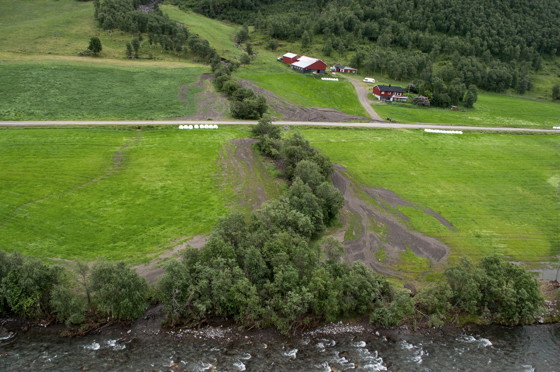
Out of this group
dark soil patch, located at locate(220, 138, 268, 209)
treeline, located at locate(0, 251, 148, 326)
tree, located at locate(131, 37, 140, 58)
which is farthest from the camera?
tree, located at locate(131, 37, 140, 58)

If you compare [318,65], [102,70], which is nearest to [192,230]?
[102,70]

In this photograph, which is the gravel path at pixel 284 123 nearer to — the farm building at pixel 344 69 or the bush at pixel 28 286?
the farm building at pixel 344 69

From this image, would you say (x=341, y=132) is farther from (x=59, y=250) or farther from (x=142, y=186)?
(x=59, y=250)

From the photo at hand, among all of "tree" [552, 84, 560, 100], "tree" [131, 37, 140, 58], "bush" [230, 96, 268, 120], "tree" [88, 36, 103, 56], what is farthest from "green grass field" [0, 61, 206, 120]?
"tree" [552, 84, 560, 100]

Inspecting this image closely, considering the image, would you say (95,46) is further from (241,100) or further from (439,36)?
(439,36)

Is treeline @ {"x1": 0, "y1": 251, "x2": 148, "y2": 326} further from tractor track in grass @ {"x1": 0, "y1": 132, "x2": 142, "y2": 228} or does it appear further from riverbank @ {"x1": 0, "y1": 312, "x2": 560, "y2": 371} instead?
tractor track in grass @ {"x1": 0, "y1": 132, "x2": 142, "y2": 228}

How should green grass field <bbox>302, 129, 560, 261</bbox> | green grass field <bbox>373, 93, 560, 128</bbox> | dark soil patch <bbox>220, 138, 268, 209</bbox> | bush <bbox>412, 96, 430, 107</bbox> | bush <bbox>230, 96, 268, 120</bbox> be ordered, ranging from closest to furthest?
green grass field <bbox>302, 129, 560, 261</bbox>, dark soil patch <bbox>220, 138, 268, 209</bbox>, bush <bbox>230, 96, 268, 120</bbox>, green grass field <bbox>373, 93, 560, 128</bbox>, bush <bbox>412, 96, 430, 107</bbox>

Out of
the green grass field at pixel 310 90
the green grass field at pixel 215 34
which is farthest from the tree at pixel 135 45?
the green grass field at pixel 310 90
